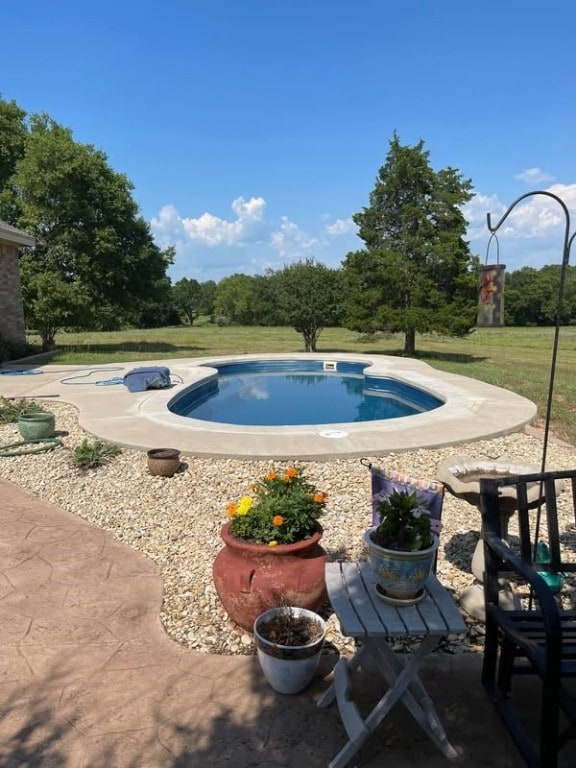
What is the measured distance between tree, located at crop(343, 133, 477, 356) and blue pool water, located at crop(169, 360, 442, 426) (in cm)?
347

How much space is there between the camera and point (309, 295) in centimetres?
1938

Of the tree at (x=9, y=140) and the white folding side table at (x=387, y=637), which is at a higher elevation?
the tree at (x=9, y=140)

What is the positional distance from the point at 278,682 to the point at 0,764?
1263 mm

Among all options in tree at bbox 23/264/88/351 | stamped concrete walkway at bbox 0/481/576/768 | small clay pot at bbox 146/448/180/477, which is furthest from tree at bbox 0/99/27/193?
stamped concrete walkway at bbox 0/481/576/768

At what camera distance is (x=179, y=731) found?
95.8 inches

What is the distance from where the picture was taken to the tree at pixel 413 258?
18031 mm

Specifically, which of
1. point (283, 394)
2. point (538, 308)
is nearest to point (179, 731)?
point (283, 394)

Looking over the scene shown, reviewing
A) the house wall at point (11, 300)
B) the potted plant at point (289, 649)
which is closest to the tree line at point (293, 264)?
the house wall at point (11, 300)

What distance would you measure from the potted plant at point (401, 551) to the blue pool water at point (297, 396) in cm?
740

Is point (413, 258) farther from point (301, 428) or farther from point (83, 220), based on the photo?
point (301, 428)

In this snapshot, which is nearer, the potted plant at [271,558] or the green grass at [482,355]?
the potted plant at [271,558]

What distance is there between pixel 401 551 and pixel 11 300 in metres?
17.4

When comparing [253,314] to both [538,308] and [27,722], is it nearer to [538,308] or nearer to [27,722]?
[538,308]

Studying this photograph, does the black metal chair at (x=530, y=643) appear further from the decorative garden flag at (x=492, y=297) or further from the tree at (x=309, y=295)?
the tree at (x=309, y=295)
